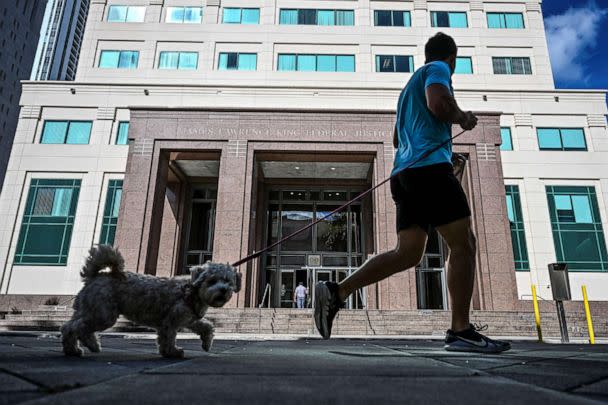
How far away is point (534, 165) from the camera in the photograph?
23062 mm

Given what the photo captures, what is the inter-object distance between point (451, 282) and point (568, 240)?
23.3 meters

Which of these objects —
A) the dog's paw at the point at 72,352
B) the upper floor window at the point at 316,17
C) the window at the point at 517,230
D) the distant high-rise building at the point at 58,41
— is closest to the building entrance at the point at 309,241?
the window at the point at 517,230

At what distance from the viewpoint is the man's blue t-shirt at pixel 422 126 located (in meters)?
3.11

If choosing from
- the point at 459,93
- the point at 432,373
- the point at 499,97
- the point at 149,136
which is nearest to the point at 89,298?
the point at 432,373

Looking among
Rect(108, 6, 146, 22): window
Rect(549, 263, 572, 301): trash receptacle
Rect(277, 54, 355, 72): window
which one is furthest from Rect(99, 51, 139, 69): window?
Rect(549, 263, 572, 301): trash receptacle

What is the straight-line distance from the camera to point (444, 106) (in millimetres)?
3039

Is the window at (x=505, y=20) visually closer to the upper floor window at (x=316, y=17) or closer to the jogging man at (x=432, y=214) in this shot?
the upper floor window at (x=316, y=17)

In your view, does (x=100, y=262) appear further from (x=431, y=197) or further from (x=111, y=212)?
(x=111, y=212)

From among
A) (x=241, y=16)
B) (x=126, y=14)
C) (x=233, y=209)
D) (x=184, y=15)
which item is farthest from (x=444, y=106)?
(x=126, y=14)

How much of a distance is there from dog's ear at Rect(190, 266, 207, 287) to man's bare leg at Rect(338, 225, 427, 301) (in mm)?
1117

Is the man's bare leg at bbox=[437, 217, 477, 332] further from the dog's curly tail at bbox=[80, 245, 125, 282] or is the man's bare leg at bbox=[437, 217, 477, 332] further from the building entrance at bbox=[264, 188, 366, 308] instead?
the building entrance at bbox=[264, 188, 366, 308]

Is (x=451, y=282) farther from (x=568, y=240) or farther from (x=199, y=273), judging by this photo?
(x=568, y=240)

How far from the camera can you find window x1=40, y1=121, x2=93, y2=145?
78.7ft

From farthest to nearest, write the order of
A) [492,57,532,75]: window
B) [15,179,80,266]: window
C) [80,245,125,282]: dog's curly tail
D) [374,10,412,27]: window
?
[374,10,412,27]: window → [492,57,532,75]: window → [15,179,80,266]: window → [80,245,125,282]: dog's curly tail
